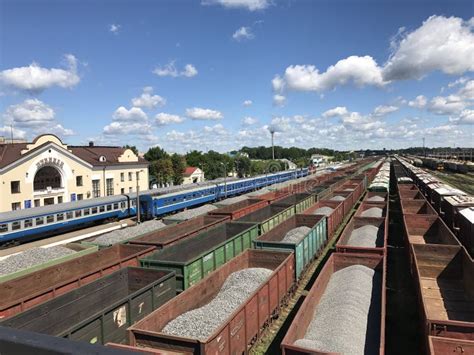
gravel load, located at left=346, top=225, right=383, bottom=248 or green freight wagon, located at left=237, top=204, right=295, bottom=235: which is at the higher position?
green freight wagon, located at left=237, top=204, right=295, bottom=235

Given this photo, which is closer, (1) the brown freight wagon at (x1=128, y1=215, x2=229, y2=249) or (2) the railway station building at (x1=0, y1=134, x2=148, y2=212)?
(1) the brown freight wagon at (x1=128, y1=215, x2=229, y2=249)

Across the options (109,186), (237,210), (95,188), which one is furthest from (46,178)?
(237,210)

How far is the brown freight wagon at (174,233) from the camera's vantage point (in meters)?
16.7

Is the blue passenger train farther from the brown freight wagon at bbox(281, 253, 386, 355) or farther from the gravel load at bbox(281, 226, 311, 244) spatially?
the brown freight wagon at bbox(281, 253, 386, 355)

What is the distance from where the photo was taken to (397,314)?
13344mm

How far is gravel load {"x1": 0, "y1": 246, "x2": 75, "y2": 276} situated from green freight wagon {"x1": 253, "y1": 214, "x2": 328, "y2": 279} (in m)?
8.46

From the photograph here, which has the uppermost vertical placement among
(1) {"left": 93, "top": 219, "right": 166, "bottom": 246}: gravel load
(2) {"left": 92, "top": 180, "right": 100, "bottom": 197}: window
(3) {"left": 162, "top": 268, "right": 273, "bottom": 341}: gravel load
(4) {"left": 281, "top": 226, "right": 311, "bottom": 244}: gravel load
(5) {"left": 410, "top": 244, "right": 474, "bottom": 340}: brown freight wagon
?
(2) {"left": 92, "top": 180, "right": 100, "bottom": 197}: window

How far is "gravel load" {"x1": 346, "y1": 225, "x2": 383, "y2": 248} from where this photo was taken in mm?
17344

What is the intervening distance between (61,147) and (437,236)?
119ft

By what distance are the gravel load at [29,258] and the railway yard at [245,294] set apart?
0.07 m

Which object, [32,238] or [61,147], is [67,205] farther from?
[61,147]

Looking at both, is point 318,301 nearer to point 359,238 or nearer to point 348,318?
point 348,318

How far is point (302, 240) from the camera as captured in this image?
1547cm

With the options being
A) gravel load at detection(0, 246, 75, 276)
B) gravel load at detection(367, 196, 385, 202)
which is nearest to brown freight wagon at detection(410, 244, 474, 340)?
gravel load at detection(0, 246, 75, 276)
